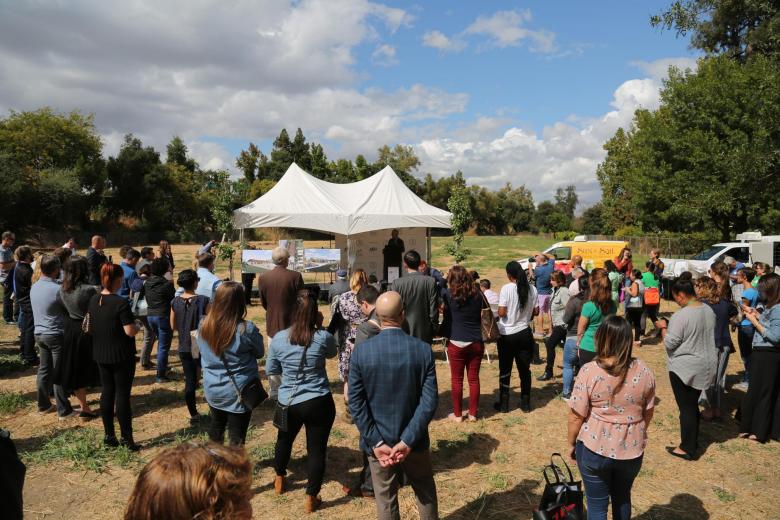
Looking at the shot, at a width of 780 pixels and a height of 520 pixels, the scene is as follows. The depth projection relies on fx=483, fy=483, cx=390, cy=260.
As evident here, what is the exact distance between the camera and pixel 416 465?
2932 millimetres

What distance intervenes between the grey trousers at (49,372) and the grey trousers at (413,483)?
4.06 metres

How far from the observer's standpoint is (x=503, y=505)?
4020mm

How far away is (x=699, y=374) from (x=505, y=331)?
76.2 inches

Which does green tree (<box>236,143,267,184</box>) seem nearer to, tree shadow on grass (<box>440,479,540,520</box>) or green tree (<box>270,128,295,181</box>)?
green tree (<box>270,128,295,181</box>)

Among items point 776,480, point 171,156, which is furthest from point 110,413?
point 171,156

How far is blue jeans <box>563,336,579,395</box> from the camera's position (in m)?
5.96

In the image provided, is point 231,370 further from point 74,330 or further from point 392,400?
point 74,330

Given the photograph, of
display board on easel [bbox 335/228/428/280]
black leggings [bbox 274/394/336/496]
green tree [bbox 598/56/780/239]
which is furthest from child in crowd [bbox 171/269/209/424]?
green tree [bbox 598/56/780/239]

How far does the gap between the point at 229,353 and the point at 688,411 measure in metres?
4.31

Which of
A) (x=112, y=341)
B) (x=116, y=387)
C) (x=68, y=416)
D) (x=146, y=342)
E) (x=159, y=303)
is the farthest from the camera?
(x=146, y=342)

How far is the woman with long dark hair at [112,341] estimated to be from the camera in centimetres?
430

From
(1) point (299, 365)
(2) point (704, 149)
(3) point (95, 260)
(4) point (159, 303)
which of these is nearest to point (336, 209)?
(3) point (95, 260)

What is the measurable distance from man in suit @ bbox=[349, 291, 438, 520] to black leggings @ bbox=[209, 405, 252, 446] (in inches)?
52.0

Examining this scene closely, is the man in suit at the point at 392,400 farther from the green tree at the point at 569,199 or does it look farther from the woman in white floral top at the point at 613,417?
the green tree at the point at 569,199
